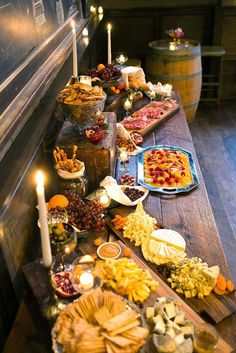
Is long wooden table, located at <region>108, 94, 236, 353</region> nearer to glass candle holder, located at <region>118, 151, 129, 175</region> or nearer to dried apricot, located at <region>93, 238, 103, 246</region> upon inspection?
glass candle holder, located at <region>118, 151, 129, 175</region>

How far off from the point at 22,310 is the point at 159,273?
0.61 meters

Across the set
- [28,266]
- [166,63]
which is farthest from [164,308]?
[166,63]

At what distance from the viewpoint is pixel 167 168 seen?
2.36 m

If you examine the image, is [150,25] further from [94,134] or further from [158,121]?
[94,134]

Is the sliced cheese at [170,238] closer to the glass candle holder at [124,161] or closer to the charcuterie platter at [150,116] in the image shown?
the glass candle holder at [124,161]

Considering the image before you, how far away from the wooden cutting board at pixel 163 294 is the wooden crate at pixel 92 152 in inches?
20.7

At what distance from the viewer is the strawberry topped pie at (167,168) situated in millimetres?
2230

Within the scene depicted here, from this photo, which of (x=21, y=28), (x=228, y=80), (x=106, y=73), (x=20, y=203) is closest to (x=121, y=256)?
(x=20, y=203)

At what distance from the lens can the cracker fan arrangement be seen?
110cm

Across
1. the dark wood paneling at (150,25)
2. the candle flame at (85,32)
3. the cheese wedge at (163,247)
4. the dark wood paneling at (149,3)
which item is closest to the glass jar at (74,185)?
the cheese wedge at (163,247)

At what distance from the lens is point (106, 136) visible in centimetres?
211

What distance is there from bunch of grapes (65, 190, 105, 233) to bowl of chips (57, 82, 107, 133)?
1.70ft

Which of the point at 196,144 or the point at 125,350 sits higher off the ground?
the point at 125,350

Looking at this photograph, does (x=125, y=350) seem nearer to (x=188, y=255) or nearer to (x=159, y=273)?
(x=159, y=273)
